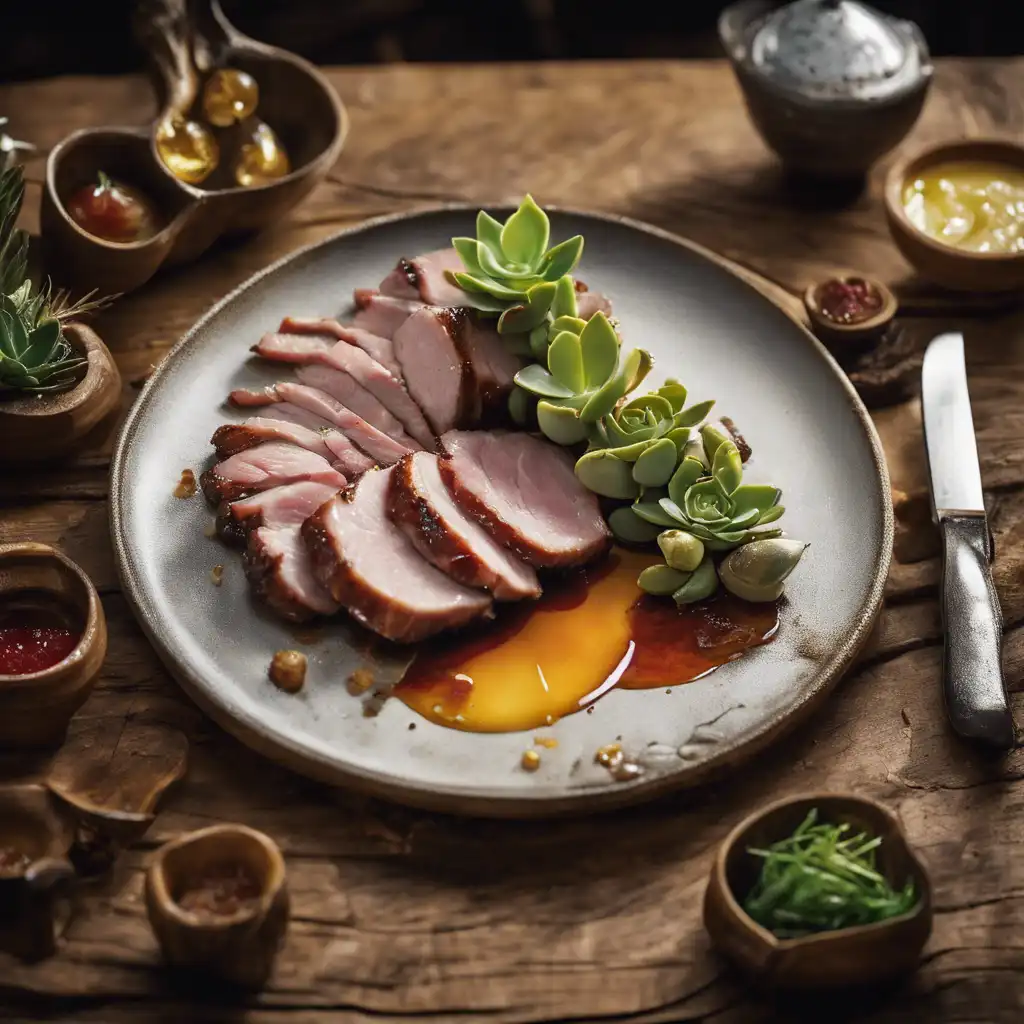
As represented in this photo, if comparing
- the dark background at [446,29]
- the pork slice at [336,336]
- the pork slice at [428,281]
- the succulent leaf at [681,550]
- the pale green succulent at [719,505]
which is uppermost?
the pork slice at [428,281]

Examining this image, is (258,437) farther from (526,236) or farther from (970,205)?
(970,205)

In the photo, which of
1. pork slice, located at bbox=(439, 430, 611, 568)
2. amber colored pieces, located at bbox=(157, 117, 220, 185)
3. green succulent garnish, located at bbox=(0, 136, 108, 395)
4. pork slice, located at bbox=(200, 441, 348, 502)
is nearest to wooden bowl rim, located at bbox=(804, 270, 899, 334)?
pork slice, located at bbox=(439, 430, 611, 568)

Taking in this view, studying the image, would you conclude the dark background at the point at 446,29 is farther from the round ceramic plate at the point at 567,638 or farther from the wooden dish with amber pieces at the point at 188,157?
the round ceramic plate at the point at 567,638

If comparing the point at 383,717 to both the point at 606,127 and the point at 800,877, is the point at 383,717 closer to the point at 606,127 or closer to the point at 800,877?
the point at 800,877

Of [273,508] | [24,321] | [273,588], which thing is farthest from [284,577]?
[24,321]

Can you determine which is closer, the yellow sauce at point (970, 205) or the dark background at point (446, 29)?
the yellow sauce at point (970, 205)

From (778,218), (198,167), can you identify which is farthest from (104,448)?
(778,218)

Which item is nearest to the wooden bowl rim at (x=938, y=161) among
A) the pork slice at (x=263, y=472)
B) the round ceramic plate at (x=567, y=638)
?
the round ceramic plate at (x=567, y=638)
